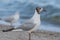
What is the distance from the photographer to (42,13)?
5.41 feet

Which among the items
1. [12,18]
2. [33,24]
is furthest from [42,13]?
[12,18]

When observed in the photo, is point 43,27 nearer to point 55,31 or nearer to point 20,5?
point 55,31

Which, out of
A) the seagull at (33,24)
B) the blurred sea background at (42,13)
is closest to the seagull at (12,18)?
the blurred sea background at (42,13)

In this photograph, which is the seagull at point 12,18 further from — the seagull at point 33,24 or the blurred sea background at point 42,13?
the seagull at point 33,24

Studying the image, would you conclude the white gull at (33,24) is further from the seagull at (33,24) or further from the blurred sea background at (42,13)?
the blurred sea background at (42,13)

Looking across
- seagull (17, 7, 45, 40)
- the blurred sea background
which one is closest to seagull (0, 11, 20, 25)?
the blurred sea background

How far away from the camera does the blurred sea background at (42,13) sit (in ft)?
5.46

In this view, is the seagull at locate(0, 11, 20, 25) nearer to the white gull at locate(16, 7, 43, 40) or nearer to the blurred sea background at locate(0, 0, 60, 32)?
the blurred sea background at locate(0, 0, 60, 32)

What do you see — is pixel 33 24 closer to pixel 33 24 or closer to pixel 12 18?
pixel 33 24

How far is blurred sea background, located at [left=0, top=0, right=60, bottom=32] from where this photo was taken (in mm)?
1663

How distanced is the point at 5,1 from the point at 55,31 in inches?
24.4

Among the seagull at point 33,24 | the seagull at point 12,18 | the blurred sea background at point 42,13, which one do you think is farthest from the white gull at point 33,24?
the seagull at point 12,18

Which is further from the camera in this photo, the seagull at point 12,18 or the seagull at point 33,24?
the seagull at point 12,18

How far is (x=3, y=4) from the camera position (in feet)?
5.75
